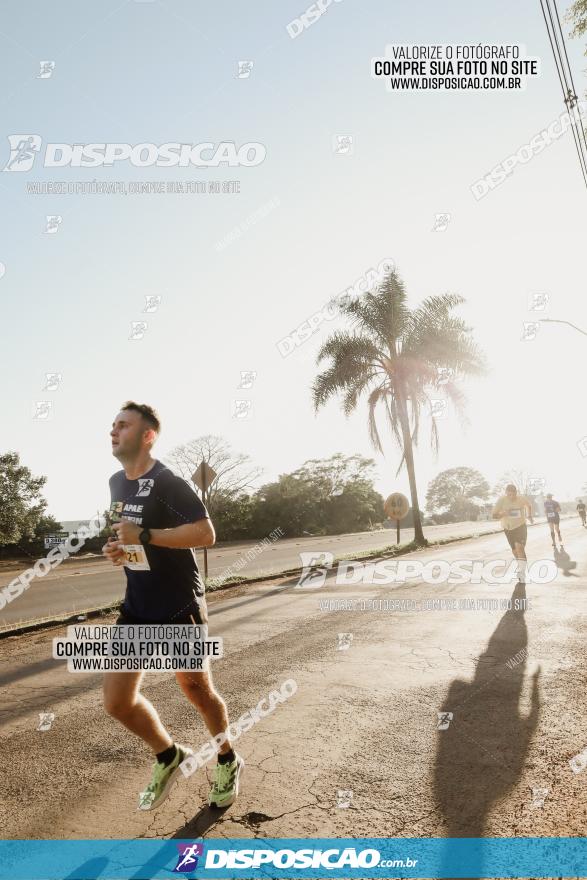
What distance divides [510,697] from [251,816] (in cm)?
254

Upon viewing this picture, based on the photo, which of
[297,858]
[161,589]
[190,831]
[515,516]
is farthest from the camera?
[515,516]

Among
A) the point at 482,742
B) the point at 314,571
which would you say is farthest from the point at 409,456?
the point at 482,742

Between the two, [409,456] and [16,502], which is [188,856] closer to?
[409,456]

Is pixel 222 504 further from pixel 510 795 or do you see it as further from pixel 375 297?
pixel 510 795

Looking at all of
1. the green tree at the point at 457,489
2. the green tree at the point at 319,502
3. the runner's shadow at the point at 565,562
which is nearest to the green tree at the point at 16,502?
the green tree at the point at 319,502

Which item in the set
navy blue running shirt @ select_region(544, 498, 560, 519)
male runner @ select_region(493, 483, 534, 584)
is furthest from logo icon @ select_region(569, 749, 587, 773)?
navy blue running shirt @ select_region(544, 498, 560, 519)

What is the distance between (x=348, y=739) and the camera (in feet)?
12.5

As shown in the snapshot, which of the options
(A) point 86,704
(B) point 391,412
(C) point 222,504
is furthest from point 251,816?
(C) point 222,504

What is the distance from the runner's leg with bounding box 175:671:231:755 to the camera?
292 centimetres

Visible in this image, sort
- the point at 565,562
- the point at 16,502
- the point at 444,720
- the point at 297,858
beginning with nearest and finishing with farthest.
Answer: the point at 297,858 < the point at 444,720 < the point at 565,562 < the point at 16,502

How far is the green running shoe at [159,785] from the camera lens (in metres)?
2.86

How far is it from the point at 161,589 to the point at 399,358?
1936cm

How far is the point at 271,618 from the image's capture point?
8.39m

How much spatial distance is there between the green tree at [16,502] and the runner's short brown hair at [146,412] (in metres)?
36.0
